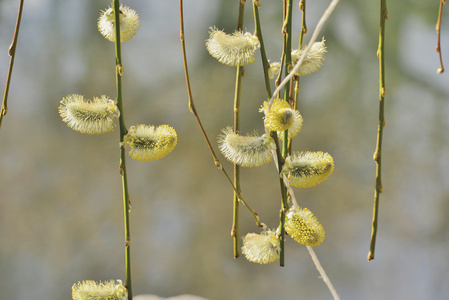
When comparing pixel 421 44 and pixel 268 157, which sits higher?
pixel 421 44

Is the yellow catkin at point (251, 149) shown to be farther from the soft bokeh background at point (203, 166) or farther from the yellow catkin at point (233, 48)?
the soft bokeh background at point (203, 166)

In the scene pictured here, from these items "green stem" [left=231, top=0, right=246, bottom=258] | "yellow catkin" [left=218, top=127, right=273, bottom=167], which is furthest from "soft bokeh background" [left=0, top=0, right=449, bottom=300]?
"yellow catkin" [left=218, top=127, right=273, bottom=167]

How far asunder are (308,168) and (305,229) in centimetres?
4

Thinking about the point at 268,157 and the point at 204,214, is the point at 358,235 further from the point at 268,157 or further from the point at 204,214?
the point at 268,157

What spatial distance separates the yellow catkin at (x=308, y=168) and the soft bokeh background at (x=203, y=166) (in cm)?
64

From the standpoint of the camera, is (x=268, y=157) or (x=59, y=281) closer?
(x=268, y=157)

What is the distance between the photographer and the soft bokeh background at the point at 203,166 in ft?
3.19

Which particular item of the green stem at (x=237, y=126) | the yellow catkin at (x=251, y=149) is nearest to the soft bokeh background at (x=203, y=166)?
the green stem at (x=237, y=126)

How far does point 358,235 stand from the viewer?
3.28 feet

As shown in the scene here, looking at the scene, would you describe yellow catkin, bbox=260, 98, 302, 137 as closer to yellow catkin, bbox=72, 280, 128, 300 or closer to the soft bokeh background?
yellow catkin, bbox=72, 280, 128, 300

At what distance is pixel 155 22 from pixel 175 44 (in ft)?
0.19

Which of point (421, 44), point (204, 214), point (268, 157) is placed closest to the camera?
Result: point (268, 157)

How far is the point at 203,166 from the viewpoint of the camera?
1037 millimetres

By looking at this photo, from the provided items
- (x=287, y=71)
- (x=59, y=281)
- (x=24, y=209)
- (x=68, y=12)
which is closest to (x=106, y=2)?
(x=68, y=12)
